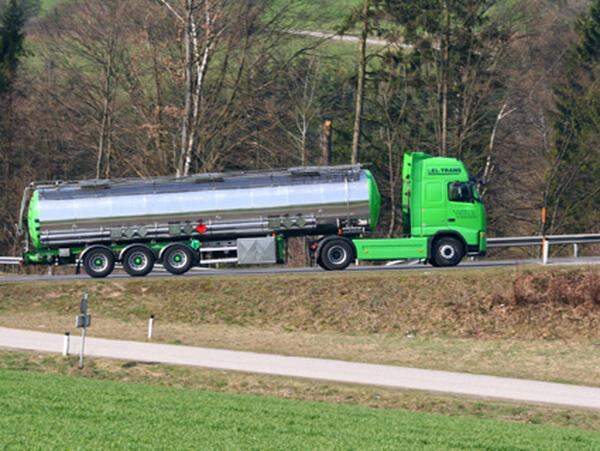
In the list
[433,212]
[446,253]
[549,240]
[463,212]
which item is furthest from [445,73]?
[446,253]

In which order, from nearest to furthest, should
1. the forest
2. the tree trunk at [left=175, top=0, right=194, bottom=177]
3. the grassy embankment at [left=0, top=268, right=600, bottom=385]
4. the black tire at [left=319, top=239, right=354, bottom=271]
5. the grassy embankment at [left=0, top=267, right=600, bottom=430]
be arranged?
1. the grassy embankment at [left=0, top=267, right=600, bottom=430]
2. the grassy embankment at [left=0, top=268, right=600, bottom=385]
3. the black tire at [left=319, top=239, right=354, bottom=271]
4. the tree trunk at [left=175, top=0, right=194, bottom=177]
5. the forest

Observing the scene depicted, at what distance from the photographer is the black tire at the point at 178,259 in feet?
126

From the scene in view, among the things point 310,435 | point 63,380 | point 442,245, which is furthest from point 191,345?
point 310,435

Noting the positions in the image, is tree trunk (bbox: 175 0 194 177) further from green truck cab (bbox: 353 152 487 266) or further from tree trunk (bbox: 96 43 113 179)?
green truck cab (bbox: 353 152 487 266)

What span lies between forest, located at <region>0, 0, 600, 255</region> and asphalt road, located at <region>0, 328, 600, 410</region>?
18.6 meters

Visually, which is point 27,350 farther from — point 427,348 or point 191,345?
point 427,348

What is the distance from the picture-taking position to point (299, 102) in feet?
185

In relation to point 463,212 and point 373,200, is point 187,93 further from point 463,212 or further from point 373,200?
point 463,212

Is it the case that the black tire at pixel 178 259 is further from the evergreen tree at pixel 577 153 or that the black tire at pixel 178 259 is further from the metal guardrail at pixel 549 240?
the evergreen tree at pixel 577 153

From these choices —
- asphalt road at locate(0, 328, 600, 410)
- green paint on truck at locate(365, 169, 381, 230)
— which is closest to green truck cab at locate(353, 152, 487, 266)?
green paint on truck at locate(365, 169, 381, 230)

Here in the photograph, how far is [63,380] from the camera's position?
23078mm

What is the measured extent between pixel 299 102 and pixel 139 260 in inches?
786

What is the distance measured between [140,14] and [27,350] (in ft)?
92.3

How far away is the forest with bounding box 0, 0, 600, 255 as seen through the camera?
168 ft
